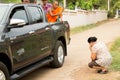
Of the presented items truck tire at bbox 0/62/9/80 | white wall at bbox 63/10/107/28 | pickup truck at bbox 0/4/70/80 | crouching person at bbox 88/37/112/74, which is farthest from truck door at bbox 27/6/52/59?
white wall at bbox 63/10/107/28

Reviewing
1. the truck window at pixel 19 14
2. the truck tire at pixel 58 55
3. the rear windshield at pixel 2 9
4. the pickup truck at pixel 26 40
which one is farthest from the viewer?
the truck tire at pixel 58 55

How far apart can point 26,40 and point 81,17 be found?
21337 mm

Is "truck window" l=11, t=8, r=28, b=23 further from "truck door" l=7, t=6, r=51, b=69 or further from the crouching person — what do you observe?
the crouching person

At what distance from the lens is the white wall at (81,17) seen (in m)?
24.7

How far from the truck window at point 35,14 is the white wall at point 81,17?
1456cm

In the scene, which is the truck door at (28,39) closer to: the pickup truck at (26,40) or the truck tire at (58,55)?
the pickup truck at (26,40)

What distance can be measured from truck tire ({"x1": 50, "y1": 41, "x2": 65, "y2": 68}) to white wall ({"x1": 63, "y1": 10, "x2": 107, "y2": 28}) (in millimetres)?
13736

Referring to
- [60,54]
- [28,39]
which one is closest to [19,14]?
[28,39]

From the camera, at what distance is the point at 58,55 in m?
9.48

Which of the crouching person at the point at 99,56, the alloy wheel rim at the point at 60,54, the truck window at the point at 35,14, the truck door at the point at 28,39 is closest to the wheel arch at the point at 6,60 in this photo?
the truck door at the point at 28,39

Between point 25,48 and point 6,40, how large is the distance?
750 millimetres

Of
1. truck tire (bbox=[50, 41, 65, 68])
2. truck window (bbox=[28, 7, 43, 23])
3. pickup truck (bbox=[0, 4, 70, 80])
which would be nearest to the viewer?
pickup truck (bbox=[0, 4, 70, 80])

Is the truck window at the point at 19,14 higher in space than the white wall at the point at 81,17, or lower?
higher

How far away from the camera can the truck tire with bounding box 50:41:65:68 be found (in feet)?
30.4
